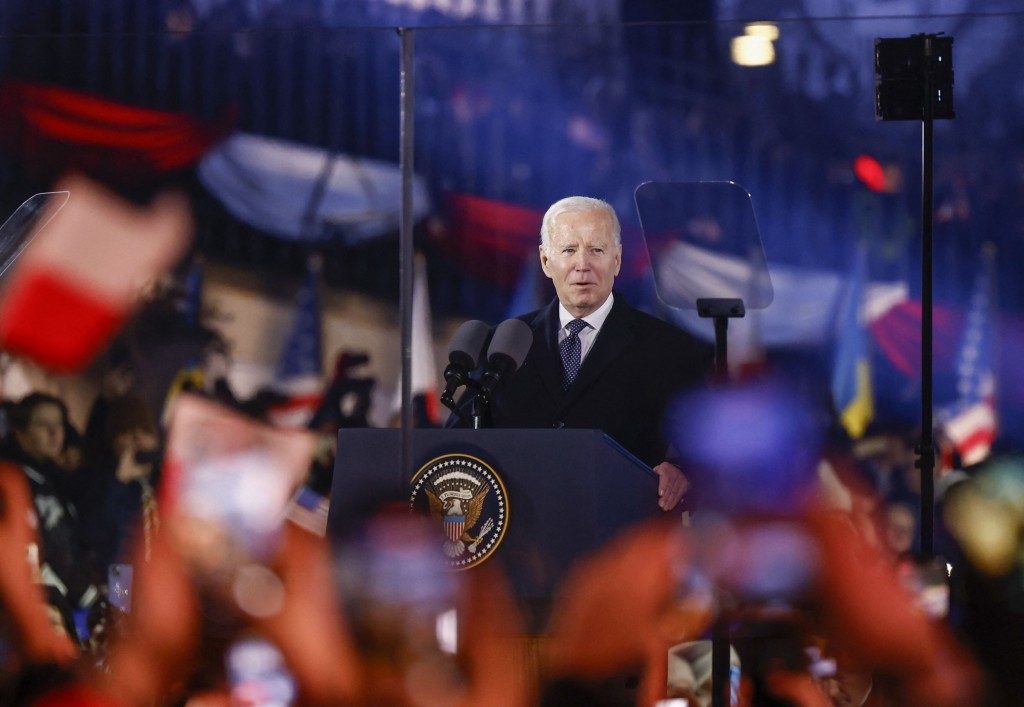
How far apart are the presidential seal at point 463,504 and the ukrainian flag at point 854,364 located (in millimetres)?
2790

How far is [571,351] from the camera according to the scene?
2.73 meters

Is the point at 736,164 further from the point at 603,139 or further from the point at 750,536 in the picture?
the point at 750,536

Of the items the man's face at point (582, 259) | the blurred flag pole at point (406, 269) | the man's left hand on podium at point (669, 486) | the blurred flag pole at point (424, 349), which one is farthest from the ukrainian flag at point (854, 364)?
the blurred flag pole at point (406, 269)

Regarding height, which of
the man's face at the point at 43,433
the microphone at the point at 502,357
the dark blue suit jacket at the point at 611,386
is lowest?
the man's face at the point at 43,433

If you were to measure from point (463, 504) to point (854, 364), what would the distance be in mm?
2886

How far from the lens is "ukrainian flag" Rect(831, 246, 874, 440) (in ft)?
14.9

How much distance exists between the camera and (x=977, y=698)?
346 centimetres

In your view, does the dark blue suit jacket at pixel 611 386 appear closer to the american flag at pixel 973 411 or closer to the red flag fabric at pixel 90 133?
the american flag at pixel 973 411

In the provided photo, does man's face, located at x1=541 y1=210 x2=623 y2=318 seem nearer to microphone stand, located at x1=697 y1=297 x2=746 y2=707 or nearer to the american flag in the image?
microphone stand, located at x1=697 y1=297 x2=746 y2=707

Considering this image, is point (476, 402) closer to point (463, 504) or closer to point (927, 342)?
point (463, 504)

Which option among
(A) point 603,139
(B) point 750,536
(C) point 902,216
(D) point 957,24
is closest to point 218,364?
(A) point 603,139

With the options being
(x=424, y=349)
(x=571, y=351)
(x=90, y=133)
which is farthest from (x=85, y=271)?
(x=571, y=351)

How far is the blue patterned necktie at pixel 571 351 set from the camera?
8.79 feet

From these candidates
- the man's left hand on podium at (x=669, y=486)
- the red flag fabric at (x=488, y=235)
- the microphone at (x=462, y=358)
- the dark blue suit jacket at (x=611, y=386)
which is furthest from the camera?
the red flag fabric at (x=488, y=235)
